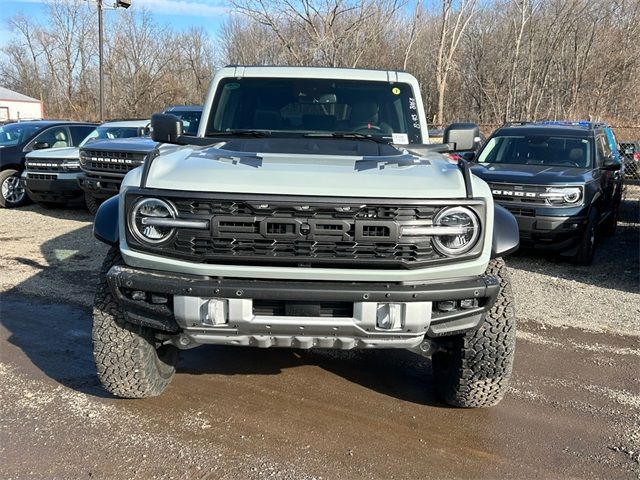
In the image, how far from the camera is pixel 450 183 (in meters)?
2.91

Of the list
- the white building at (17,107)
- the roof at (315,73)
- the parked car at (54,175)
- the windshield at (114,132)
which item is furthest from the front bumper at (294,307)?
the white building at (17,107)

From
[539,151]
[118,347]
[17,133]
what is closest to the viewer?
[118,347]

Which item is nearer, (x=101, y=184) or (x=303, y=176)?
(x=303, y=176)

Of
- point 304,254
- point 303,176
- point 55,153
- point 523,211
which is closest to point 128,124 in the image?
point 55,153

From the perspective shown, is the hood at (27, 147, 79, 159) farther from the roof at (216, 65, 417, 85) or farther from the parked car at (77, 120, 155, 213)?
the roof at (216, 65, 417, 85)

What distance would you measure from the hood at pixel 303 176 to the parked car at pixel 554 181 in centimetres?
442

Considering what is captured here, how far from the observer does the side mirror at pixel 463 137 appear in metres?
4.06

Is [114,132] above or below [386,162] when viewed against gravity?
above

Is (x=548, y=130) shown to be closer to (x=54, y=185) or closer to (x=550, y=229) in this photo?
(x=550, y=229)

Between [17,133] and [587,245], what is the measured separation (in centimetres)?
1127

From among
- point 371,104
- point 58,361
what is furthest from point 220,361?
point 371,104

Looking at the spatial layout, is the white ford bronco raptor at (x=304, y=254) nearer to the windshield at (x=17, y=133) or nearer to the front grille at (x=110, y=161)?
the front grille at (x=110, y=161)

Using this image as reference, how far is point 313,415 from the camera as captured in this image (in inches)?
135

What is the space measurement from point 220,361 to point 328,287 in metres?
1.78
